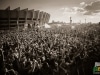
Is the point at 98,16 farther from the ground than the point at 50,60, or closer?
farther from the ground

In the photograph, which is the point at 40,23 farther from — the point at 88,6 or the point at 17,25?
the point at 88,6

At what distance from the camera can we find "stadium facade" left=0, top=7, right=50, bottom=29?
18.4 m

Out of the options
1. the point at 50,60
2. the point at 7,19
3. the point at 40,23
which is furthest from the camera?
the point at 40,23

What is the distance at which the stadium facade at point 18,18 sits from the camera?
60.3 feet

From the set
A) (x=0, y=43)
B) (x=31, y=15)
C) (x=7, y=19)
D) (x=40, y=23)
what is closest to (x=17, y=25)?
(x=7, y=19)

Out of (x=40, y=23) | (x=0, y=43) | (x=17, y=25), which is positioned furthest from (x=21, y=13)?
(x=0, y=43)

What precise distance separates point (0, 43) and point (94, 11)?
20.0 feet

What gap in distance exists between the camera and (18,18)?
20.4m

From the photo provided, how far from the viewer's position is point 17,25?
20234mm

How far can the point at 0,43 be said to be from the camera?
761cm

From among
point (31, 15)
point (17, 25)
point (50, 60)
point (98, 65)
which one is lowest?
point (98, 65)

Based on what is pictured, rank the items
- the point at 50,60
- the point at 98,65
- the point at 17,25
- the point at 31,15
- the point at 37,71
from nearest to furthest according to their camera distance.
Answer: the point at 37,71 < the point at 50,60 < the point at 98,65 < the point at 17,25 < the point at 31,15

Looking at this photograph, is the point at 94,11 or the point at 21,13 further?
the point at 21,13

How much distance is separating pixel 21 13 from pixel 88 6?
1448cm
